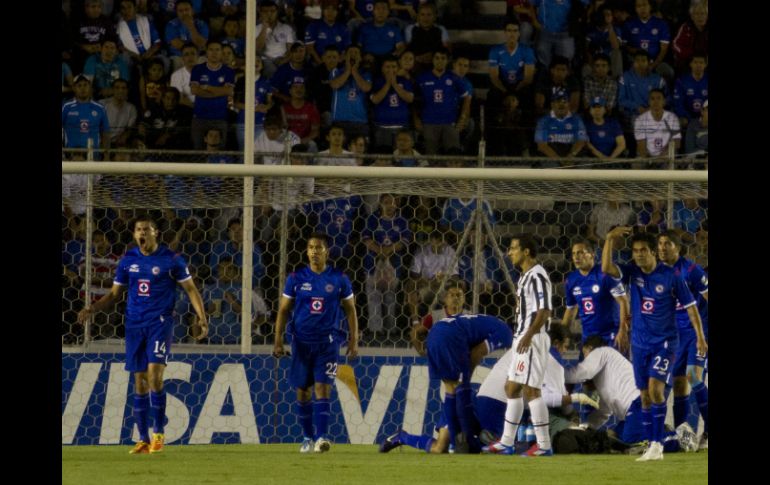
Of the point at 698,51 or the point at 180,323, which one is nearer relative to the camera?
Result: the point at 180,323

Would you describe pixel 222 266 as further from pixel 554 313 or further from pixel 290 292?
pixel 554 313

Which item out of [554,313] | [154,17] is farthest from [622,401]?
[154,17]

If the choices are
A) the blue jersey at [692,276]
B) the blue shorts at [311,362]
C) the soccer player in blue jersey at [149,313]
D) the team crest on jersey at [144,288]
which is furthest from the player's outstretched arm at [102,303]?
the blue jersey at [692,276]

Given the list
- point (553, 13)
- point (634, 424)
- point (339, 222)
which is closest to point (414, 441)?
point (634, 424)

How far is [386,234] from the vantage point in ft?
36.9

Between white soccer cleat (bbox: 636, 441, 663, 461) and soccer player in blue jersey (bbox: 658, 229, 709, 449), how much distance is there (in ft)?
2.45

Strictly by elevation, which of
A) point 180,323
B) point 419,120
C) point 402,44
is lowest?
point 180,323

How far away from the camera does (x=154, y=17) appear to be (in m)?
14.4

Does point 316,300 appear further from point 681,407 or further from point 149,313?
point 681,407

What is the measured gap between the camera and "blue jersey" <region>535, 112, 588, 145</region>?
1341 centimetres

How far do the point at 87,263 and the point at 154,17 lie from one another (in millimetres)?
4673

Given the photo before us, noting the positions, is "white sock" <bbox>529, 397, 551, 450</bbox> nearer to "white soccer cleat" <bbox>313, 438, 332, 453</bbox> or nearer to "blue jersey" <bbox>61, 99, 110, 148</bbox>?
"white soccer cleat" <bbox>313, 438, 332, 453</bbox>

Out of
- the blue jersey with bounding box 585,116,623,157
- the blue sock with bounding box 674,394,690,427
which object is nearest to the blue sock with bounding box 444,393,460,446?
the blue sock with bounding box 674,394,690,427
